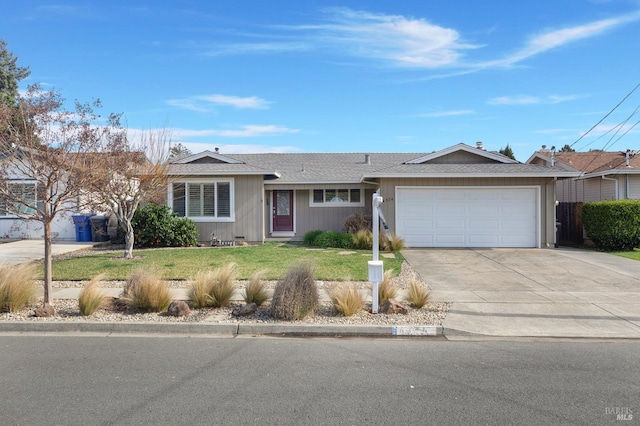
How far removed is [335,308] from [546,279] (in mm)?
6138

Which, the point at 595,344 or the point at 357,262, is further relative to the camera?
the point at 357,262

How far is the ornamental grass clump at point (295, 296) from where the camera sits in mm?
7535

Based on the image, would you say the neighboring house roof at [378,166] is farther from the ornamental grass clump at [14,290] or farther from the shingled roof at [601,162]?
the ornamental grass clump at [14,290]

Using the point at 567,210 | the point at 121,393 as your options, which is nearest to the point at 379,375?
the point at 121,393

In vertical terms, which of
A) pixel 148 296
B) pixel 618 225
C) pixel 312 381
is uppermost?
pixel 618 225

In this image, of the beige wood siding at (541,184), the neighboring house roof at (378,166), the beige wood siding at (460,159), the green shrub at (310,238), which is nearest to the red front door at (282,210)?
the neighboring house roof at (378,166)

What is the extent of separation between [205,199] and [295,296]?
12010 mm

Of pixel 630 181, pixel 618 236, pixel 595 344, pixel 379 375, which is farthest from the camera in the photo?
pixel 630 181

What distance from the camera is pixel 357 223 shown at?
18.6 meters

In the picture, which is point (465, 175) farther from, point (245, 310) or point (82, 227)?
point (82, 227)

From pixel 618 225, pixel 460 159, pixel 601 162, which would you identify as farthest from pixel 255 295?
pixel 601 162

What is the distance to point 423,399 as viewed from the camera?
4590 millimetres

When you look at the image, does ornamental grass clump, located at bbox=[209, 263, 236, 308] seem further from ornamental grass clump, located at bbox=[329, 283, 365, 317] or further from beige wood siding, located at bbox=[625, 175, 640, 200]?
beige wood siding, located at bbox=[625, 175, 640, 200]

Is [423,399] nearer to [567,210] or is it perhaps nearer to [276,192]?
[276,192]
